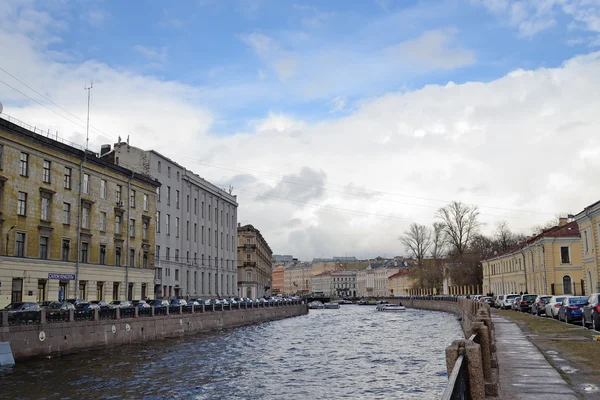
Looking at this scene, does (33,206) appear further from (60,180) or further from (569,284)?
(569,284)

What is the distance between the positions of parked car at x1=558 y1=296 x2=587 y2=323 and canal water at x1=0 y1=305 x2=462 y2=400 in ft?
22.6

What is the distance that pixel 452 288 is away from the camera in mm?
119750

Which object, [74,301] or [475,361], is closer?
[475,361]

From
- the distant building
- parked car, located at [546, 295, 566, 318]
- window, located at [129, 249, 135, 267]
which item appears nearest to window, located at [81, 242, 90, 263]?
window, located at [129, 249, 135, 267]

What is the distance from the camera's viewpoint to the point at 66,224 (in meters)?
46.9

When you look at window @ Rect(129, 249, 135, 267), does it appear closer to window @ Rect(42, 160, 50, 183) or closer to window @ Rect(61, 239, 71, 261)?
window @ Rect(61, 239, 71, 261)

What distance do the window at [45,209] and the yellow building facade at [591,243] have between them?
41335mm

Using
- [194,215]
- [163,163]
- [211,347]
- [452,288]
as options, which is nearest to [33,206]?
[211,347]

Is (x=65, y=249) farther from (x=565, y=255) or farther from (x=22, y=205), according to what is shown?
(x=565, y=255)

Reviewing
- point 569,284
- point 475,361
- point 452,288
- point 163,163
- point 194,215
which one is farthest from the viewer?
point 452,288

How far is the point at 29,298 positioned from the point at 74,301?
119 inches

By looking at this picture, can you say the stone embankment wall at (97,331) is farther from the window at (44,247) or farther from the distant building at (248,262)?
the distant building at (248,262)

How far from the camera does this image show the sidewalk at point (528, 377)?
10602 mm

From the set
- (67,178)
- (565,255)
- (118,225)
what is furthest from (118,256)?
(565,255)
